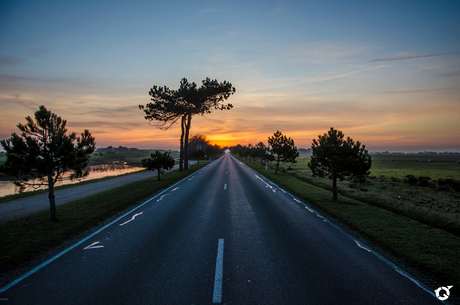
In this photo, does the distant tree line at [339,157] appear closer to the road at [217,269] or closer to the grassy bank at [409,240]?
the grassy bank at [409,240]

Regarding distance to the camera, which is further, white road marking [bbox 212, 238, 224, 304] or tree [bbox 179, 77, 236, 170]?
tree [bbox 179, 77, 236, 170]

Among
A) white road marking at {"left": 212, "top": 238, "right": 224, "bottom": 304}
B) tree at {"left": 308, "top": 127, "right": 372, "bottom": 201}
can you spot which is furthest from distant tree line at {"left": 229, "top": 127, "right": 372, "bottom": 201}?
white road marking at {"left": 212, "top": 238, "right": 224, "bottom": 304}

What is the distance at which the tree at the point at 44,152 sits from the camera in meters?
7.14

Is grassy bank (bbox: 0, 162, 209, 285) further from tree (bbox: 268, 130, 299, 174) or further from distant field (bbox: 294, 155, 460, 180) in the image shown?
distant field (bbox: 294, 155, 460, 180)

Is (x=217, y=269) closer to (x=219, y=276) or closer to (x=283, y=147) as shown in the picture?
(x=219, y=276)

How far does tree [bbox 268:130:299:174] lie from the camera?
2728 cm

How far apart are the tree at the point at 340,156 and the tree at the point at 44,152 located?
1169 centimetres

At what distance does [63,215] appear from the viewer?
8898mm

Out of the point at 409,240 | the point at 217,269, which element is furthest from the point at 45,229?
the point at 409,240

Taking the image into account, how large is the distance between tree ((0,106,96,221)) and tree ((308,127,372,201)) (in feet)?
38.4

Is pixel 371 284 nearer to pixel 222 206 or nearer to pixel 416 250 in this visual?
pixel 416 250

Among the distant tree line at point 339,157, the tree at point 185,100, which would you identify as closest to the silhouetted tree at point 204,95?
the tree at point 185,100

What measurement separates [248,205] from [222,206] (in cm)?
132

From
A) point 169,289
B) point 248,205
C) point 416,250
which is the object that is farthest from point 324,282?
point 248,205
